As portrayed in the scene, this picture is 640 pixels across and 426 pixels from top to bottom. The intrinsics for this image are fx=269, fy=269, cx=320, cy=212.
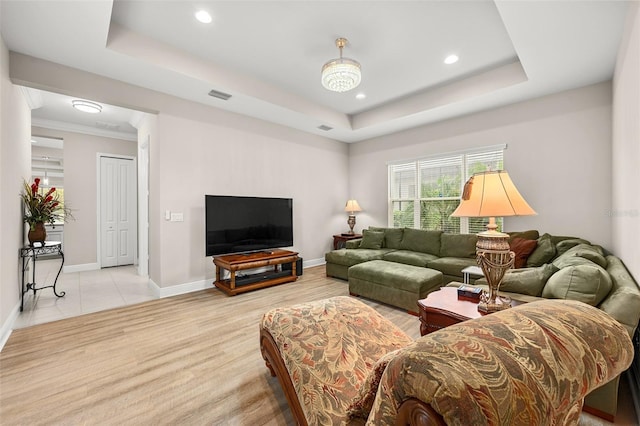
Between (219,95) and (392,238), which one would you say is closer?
(219,95)

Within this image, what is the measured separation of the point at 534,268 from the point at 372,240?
2.68 meters

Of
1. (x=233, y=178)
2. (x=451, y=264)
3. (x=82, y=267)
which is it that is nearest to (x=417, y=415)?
(x=451, y=264)

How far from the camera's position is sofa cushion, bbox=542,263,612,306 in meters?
1.69

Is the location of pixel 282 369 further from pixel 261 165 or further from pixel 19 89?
pixel 19 89

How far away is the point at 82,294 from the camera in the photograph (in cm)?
382

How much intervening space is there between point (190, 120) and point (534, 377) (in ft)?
14.8

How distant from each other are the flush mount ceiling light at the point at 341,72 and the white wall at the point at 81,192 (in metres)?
5.38

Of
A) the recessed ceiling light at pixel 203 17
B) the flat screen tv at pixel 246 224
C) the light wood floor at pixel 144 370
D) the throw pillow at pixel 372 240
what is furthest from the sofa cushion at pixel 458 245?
the recessed ceiling light at pixel 203 17

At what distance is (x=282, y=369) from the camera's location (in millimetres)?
1546

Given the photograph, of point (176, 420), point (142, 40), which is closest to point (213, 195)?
point (142, 40)

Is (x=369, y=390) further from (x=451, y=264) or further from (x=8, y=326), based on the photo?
(x=8, y=326)

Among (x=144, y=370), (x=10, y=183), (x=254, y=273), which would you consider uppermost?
(x=10, y=183)

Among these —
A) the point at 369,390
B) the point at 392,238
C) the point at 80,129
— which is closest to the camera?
the point at 369,390

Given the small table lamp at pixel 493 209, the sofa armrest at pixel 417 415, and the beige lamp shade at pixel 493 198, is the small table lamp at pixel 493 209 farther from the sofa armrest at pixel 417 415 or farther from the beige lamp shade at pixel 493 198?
the sofa armrest at pixel 417 415
